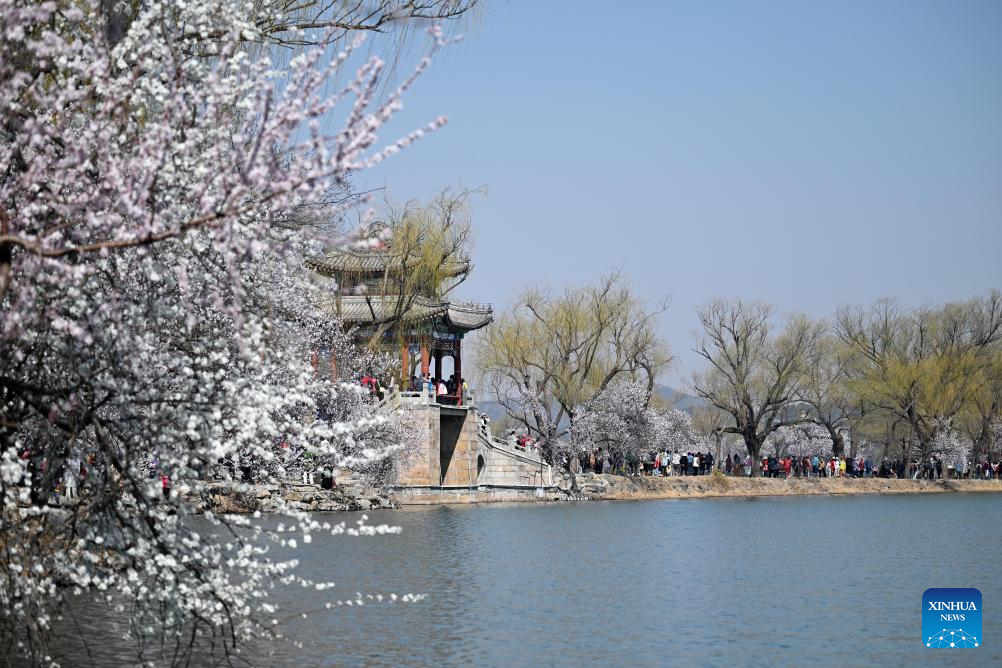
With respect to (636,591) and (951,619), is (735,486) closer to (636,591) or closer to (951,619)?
(636,591)

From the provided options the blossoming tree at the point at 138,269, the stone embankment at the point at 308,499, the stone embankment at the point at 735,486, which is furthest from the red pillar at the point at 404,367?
the blossoming tree at the point at 138,269

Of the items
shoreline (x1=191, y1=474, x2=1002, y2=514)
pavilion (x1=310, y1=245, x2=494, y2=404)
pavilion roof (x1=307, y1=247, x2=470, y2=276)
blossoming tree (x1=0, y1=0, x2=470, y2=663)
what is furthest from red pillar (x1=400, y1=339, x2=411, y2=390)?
blossoming tree (x1=0, y1=0, x2=470, y2=663)

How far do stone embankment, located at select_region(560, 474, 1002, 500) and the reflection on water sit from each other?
11817mm

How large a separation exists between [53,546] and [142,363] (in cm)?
168

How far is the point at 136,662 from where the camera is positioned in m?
12.4

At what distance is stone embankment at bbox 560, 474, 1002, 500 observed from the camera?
159 ft

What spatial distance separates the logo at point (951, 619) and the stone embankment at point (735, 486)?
2838 cm

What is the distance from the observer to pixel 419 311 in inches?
1736

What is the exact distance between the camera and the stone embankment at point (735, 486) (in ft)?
159

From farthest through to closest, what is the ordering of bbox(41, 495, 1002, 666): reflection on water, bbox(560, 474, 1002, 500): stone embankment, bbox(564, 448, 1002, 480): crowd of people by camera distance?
bbox(564, 448, 1002, 480): crowd of people
bbox(560, 474, 1002, 500): stone embankment
bbox(41, 495, 1002, 666): reflection on water

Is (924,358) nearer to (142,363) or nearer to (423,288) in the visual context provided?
(423,288)

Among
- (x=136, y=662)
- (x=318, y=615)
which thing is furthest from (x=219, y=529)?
(x=136, y=662)

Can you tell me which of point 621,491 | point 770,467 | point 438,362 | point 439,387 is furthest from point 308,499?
point 770,467

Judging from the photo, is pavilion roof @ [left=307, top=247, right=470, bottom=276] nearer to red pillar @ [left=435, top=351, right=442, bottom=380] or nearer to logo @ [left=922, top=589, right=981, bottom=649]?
red pillar @ [left=435, top=351, right=442, bottom=380]
